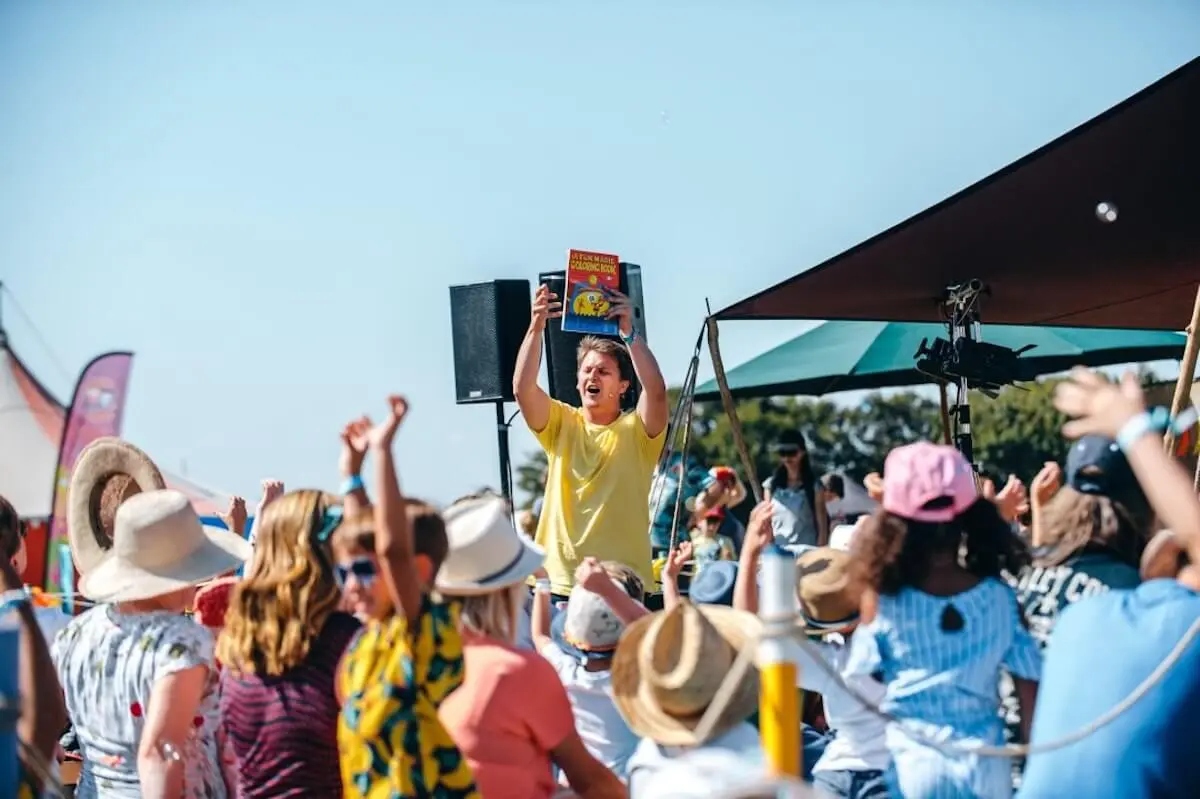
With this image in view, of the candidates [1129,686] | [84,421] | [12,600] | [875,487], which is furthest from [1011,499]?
[84,421]

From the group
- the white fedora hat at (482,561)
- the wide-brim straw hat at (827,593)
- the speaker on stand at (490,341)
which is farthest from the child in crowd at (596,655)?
the speaker on stand at (490,341)

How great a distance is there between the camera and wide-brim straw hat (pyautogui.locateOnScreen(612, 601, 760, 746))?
265cm

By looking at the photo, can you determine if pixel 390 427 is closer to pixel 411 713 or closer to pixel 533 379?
pixel 411 713

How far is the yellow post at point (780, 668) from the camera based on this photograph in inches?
85.7

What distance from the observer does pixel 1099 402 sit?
2.71 meters

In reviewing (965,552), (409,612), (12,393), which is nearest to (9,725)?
(409,612)

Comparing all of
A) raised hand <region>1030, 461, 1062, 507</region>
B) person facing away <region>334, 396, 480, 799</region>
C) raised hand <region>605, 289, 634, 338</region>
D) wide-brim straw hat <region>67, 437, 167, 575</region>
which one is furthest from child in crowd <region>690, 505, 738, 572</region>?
person facing away <region>334, 396, 480, 799</region>

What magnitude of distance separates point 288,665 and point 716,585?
146 centimetres

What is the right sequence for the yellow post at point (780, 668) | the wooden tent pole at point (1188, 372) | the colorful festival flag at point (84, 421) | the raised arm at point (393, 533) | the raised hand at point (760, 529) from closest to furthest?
the yellow post at point (780, 668)
the raised arm at point (393, 533)
the raised hand at point (760, 529)
the wooden tent pole at point (1188, 372)
the colorful festival flag at point (84, 421)

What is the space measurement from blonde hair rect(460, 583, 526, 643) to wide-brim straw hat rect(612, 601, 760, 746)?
0.97 ft

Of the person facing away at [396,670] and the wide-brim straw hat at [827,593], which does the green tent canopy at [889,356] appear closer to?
the wide-brim straw hat at [827,593]

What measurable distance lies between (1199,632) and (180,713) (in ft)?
7.29

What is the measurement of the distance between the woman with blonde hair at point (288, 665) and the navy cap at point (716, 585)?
1.27 meters

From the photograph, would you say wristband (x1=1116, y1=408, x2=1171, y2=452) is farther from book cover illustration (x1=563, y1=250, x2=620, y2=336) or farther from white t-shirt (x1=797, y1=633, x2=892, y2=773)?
book cover illustration (x1=563, y1=250, x2=620, y2=336)
